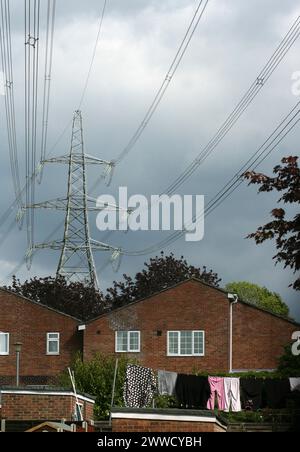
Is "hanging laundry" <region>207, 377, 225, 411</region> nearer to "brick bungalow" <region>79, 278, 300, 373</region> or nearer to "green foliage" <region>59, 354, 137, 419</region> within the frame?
"green foliage" <region>59, 354, 137, 419</region>

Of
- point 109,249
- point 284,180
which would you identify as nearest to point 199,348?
point 109,249

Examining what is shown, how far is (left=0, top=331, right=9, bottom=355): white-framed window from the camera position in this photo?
69562 mm

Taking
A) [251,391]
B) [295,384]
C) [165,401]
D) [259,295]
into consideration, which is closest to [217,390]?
[251,391]

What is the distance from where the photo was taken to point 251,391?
57.4m

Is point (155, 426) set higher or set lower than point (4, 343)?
lower

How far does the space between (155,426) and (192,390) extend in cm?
3632

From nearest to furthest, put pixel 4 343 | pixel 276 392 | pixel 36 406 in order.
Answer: pixel 36 406
pixel 276 392
pixel 4 343

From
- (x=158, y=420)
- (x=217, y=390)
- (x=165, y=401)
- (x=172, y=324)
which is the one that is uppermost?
(x=172, y=324)

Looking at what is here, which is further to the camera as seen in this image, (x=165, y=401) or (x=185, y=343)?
(x=185, y=343)

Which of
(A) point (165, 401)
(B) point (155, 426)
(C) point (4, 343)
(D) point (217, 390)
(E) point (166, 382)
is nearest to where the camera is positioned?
(B) point (155, 426)

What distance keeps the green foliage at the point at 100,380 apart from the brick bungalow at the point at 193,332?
15.6 ft

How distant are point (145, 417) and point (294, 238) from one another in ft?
19.9

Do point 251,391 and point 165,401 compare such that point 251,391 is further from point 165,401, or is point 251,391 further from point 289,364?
point 165,401
